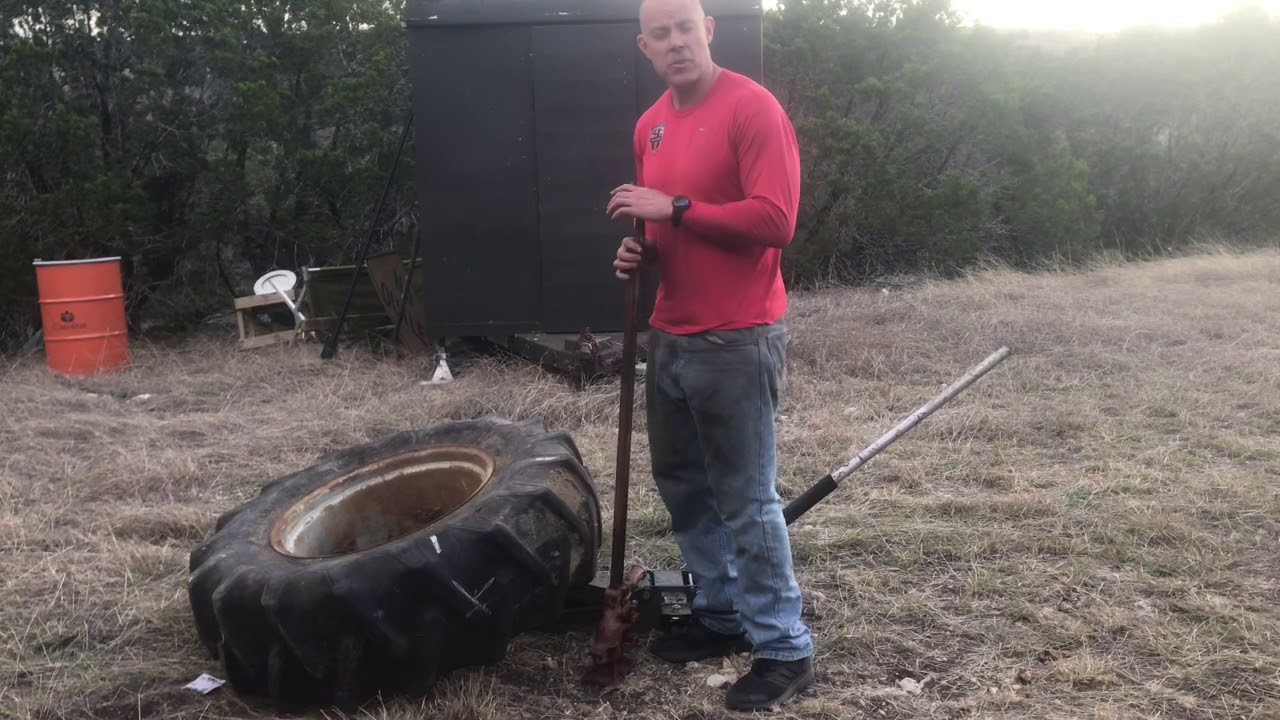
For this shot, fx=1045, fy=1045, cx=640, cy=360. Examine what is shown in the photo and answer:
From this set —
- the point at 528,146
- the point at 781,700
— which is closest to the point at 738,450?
the point at 781,700

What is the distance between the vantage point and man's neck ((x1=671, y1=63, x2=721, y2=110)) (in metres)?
2.68

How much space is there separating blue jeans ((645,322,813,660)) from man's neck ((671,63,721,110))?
0.60m

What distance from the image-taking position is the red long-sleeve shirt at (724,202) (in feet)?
8.30

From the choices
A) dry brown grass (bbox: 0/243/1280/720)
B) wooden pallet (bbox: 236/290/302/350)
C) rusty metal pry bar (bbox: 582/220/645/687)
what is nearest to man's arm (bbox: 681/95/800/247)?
rusty metal pry bar (bbox: 582/220/645/687)

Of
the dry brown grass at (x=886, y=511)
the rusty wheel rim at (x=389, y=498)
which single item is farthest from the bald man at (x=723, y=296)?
the rusty wheel rim at (x=389, y=498)

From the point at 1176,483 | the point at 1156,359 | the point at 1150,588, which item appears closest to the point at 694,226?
the point at 1150,588

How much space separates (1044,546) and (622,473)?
1.82m

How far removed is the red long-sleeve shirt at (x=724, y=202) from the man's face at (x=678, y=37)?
84 millimetres

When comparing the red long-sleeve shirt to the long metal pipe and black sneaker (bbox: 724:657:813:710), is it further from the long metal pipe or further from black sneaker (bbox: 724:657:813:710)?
black sneaker (bbox: 724:657:813:710)

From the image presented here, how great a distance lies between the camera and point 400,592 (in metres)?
2.68

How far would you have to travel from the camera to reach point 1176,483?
4.45 m

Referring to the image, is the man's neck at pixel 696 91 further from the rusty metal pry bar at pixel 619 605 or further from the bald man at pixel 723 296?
the rusty metal pry bar at pixel 619 605

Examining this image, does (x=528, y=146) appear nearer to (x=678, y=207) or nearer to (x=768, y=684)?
(x=678, y=207)

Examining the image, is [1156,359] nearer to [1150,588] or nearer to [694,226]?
[1150,588]
